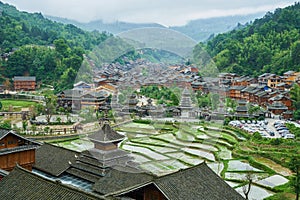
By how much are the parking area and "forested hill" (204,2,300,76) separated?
23.0 m

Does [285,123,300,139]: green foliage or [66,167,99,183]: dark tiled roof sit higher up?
[66,167,99,183]: dark tiled roof

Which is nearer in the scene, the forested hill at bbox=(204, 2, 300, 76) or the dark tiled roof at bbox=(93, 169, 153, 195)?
the dark tiled roof at bbox=(93, 169, 153, 195)

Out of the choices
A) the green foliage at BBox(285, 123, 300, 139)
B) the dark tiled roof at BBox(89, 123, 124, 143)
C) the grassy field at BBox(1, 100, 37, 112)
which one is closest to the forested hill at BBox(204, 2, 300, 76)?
the green foliage at BBox(285, 123, 300, 139)

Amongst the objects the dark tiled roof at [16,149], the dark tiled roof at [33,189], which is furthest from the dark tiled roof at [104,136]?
the dark tiled roof at [16,149]

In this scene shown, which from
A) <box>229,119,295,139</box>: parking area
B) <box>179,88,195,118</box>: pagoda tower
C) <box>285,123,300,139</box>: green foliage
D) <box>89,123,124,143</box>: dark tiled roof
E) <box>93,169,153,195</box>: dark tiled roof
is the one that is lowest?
<box>229,119,295,139</box>: parking area

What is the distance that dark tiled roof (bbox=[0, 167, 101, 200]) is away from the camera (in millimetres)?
10805

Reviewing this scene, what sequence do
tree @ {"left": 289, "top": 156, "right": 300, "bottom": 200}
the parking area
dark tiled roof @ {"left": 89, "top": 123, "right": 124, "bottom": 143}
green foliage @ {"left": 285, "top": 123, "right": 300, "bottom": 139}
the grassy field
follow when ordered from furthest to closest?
the grassy field → the parking area → green foliage @ {"left": 285, "top": 123, "right": 300, "bottom": 139} → tree @ {"left": 289, "top": 156, "right": 300, "bottom": 200} → dark tiled roof @ {"left": 89, "top": 123, "right": 124, "bottom": 143}

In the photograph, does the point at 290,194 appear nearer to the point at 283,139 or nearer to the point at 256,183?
the point at 256,183

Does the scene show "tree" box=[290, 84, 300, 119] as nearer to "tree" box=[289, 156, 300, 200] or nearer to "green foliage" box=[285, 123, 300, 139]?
"green foliage" box=[285, 123, 300, 139]

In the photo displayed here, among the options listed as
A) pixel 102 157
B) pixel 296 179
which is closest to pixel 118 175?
pixel 102 157

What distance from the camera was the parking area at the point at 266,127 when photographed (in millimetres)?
32812

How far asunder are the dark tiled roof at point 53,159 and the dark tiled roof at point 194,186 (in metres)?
7.65

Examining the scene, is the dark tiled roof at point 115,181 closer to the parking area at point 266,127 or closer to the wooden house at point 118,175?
the wooden house at point 118,175

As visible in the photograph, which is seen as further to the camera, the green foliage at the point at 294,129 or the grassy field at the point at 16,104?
the grassy field at the point at 16,104
